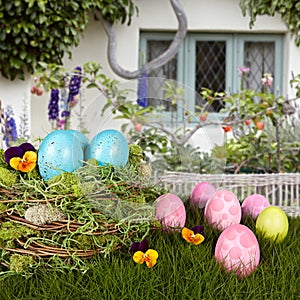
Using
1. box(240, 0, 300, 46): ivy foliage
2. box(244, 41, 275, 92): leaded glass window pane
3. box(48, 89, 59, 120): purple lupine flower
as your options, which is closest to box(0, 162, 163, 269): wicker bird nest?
box(48, 89, 59, 120): purple lupine flower

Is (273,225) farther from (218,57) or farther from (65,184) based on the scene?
(218,57)

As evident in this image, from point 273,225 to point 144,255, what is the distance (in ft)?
1.50

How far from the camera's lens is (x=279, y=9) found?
15.7 feet

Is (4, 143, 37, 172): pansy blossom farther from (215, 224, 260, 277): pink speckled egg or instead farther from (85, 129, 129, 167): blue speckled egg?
(215, 224, 260, 277): pink speckled egg

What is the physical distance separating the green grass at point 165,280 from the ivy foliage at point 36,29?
120 inches

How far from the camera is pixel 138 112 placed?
5.70ft

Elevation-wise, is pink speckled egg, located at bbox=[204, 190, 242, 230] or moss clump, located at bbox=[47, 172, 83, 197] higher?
moss clump, located at bbox=[47, 172, 83, 197]

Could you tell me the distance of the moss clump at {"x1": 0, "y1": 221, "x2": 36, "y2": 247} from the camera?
50.1 inches

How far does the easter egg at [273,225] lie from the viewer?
1.54 metres

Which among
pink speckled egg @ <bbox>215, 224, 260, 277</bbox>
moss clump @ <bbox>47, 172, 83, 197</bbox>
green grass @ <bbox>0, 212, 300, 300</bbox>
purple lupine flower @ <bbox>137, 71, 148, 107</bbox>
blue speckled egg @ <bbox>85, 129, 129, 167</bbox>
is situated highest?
purple lupine flower @ <bbox>137, 71, 148, 107</bbox>

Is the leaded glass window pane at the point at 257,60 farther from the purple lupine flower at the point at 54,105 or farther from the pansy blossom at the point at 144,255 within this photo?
the pansy blossom at the point at 144,255

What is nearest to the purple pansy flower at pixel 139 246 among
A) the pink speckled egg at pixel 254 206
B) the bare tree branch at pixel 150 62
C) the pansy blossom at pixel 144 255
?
the pansy blossom at pixel 144 255

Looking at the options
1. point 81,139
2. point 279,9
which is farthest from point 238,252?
point 279,9

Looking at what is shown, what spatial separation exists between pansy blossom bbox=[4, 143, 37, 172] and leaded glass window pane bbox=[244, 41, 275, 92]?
4.11 m
